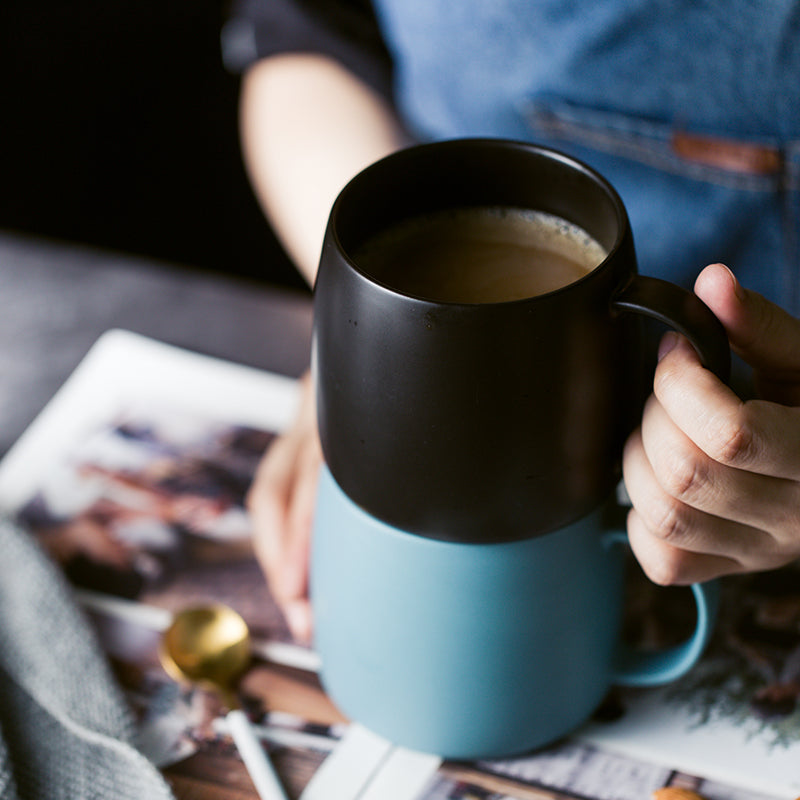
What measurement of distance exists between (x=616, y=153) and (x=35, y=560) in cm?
44

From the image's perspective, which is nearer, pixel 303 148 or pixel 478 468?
pixel 478 468

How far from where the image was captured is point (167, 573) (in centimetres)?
54

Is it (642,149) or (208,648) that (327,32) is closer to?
(642,149)

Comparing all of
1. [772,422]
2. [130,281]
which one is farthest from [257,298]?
[772,422]

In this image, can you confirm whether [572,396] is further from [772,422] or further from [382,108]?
[382,108]

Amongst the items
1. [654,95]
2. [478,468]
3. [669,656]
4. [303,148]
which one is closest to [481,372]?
[478,468]

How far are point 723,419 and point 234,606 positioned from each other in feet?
1.02

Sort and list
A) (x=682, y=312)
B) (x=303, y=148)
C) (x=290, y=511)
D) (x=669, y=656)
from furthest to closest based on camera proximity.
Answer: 1. (x=303, y=148)
2. (x=290, y=511)
3. (x=669, y=656)
4. (x=682, y=312)

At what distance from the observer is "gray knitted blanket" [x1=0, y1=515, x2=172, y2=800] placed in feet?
1.38

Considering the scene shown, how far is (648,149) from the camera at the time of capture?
60cm

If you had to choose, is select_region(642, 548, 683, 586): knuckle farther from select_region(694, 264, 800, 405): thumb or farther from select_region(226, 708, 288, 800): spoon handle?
select_region(226, 708, 288, 800): spoon handle

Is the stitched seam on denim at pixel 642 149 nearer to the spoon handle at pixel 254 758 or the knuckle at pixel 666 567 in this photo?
the knuckle at pixel 666 567

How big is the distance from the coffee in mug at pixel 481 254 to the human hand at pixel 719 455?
2.5 inches

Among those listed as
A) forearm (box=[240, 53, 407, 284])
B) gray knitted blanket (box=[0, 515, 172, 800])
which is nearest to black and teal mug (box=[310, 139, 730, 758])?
gray knitted blanket (box=[0, 515, 172, 800])
